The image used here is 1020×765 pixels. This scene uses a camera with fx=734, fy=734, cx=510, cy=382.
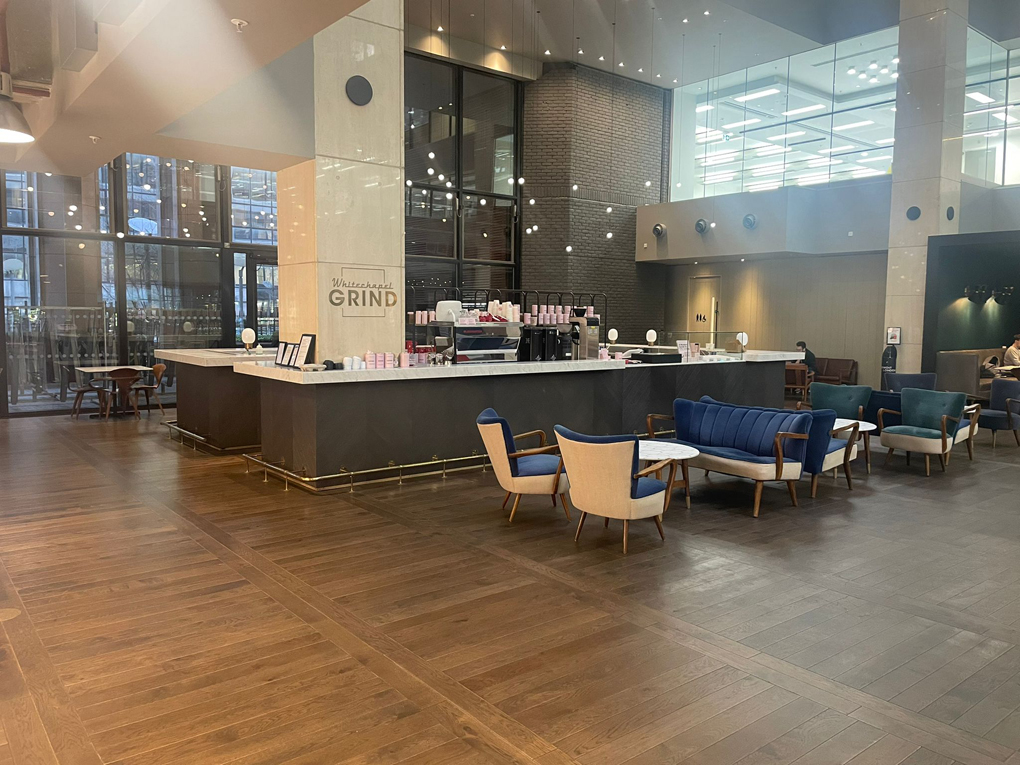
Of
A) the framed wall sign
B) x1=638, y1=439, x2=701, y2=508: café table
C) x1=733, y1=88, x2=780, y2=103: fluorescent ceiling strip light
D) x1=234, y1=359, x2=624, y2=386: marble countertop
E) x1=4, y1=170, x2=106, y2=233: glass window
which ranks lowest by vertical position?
x1=638, y1=439, x2=701, y2=508: café table

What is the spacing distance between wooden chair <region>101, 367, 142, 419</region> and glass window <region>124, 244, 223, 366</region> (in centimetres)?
116


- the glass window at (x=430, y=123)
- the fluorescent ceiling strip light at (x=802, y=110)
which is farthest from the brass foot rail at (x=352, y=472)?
the fluorescent ceiling strip light at (x=802, y=110)

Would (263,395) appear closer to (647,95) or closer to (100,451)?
(100,451)

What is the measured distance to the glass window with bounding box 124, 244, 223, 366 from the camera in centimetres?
1262

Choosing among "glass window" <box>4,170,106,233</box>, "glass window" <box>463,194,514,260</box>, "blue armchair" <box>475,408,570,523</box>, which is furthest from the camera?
"glass window" <box>463,194,514,260</box>

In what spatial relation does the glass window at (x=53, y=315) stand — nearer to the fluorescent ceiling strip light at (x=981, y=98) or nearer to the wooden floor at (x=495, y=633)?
the wooden floor at (x=495, y=633)

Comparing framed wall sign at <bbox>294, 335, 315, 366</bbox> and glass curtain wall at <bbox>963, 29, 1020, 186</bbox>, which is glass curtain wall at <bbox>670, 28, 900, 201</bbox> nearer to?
glass curtain wall at <bbox>963, 29, 1020, 186</bbox>

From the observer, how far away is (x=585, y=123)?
14969 millimetres

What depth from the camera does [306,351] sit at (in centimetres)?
707

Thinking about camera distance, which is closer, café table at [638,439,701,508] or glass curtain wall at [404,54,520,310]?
café table at [638,439,701,508]

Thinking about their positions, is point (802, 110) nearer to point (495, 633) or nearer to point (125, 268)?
point (125, 268)

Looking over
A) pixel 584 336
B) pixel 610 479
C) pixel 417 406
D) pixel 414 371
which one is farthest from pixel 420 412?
pixel 610 479

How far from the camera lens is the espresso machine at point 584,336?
8773 mm

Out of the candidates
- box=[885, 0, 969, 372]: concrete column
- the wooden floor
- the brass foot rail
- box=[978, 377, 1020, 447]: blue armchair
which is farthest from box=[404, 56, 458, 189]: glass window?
box=[978, 377, 1020, 447]: blue armchair
